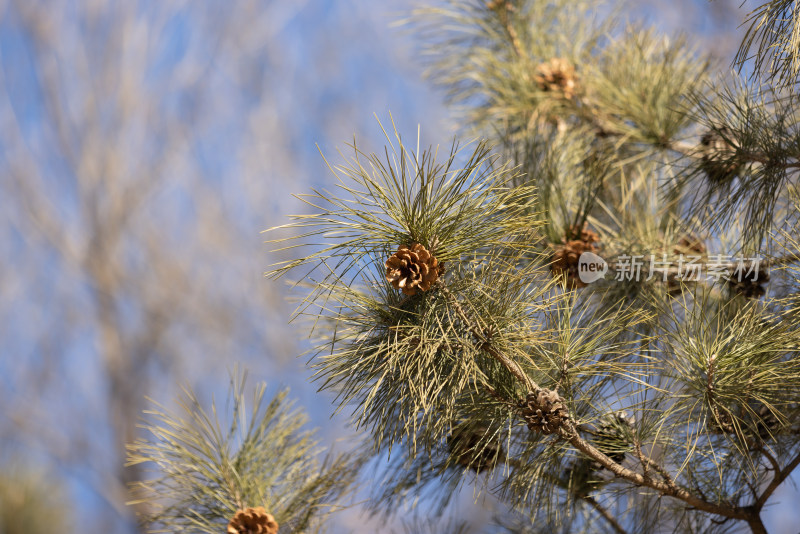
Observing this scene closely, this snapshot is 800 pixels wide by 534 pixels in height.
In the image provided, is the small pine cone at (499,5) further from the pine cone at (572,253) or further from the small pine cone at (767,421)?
the small pine cone at (767,421)

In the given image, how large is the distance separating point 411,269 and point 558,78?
662 millimetres

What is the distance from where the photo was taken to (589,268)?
88 cm

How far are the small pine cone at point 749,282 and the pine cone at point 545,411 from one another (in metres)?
0.34

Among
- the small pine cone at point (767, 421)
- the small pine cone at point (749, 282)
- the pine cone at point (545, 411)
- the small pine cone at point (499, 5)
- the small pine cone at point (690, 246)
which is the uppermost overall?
the small pine cone at point (499, 5)

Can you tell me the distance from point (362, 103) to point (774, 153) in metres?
3.73

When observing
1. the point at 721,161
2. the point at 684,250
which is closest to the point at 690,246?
the point at 684,250

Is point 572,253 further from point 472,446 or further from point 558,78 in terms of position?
point 558,78

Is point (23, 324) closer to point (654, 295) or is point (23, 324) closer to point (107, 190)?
point (107, 190)

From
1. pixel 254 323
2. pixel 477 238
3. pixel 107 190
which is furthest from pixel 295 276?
pixel 477 238

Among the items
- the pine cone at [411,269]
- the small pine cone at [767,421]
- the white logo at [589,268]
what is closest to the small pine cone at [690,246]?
the white logo at [589,268]

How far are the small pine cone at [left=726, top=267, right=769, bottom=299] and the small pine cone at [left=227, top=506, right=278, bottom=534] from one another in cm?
55

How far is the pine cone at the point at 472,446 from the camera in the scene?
28.0 inches

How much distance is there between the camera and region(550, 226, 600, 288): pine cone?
88 centimetres

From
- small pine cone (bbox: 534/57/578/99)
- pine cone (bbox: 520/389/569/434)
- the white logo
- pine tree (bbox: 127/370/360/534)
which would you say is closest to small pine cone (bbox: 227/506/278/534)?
→ pine tree (bbox: 127/370/360/534)
